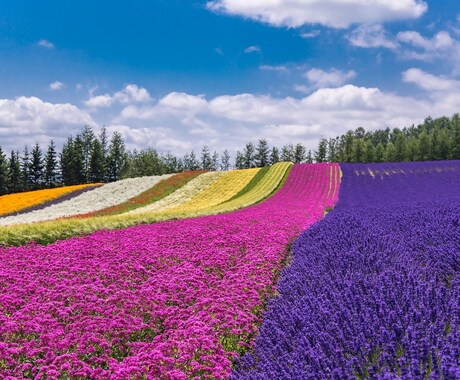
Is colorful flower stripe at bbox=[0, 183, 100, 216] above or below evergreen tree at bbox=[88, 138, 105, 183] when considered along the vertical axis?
below

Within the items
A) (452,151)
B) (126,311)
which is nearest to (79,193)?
(126,311)

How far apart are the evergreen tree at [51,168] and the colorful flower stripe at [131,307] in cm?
6477

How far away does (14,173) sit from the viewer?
6706 centimetres

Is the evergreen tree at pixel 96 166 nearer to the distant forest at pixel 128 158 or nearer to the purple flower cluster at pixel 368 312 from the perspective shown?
the distant forest at pixel 128 158

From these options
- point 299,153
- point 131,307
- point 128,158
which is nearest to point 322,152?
point 299,153

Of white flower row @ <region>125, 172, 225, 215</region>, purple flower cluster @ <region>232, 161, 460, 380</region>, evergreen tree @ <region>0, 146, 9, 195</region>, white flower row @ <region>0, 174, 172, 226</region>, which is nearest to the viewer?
purple flower cluster @ <region>232, 161, 460, 380</region>

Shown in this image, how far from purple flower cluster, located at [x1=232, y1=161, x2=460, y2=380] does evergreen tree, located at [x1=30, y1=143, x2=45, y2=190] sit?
68.5 m

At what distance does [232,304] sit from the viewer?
18.7ft

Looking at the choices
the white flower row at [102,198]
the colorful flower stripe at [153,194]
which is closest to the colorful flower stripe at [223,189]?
the colorful flower stripe at [153,194]

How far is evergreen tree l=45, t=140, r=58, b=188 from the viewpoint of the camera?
70.4 metres

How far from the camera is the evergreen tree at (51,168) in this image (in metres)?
70.4

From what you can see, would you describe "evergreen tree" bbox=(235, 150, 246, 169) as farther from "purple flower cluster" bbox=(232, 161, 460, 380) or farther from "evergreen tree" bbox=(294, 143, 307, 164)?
"purple flower cluster" bbox=(232, 161, 460, 380)

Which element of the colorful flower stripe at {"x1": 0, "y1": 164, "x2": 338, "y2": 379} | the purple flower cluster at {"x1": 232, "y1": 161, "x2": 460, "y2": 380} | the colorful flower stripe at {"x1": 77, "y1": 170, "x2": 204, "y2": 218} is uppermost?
the purple flower cluster at {"x1": 232, "y1": 161, "x2": 460, "y2": 380}

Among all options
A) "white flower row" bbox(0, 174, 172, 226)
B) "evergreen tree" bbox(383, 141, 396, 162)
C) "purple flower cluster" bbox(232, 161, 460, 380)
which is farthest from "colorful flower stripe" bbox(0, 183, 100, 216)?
"evergreen tree" bbox(383, 141, 396, 162)
